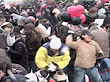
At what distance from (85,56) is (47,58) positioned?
0.74 meters

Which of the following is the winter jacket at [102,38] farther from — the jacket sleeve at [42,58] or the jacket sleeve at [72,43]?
the jacket sleeve at [42,58]

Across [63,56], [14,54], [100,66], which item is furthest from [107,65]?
[14,54]

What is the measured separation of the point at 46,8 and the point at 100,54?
4.53 m

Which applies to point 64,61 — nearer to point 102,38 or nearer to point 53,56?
point 53,56

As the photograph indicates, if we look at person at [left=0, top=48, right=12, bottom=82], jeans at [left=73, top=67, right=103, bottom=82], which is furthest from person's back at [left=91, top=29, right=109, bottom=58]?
person at [left=0, top=48, right=12, bottom=82]

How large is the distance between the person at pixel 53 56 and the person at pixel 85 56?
1.21ft

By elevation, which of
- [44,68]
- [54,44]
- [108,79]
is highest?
[54,44]

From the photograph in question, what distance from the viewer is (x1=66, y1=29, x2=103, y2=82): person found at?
5.04m

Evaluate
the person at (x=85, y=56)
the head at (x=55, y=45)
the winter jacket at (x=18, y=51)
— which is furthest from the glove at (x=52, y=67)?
the winter jacket at (x=18, y=51)

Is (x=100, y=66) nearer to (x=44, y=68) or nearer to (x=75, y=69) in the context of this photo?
(x=75, y=69)

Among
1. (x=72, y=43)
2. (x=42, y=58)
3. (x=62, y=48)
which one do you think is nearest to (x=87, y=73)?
(x=72, y=43)

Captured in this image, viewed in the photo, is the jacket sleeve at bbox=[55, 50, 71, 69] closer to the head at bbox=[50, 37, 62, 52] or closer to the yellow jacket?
the yellow jacket

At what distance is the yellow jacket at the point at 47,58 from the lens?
464cm

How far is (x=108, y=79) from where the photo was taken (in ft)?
17.8
